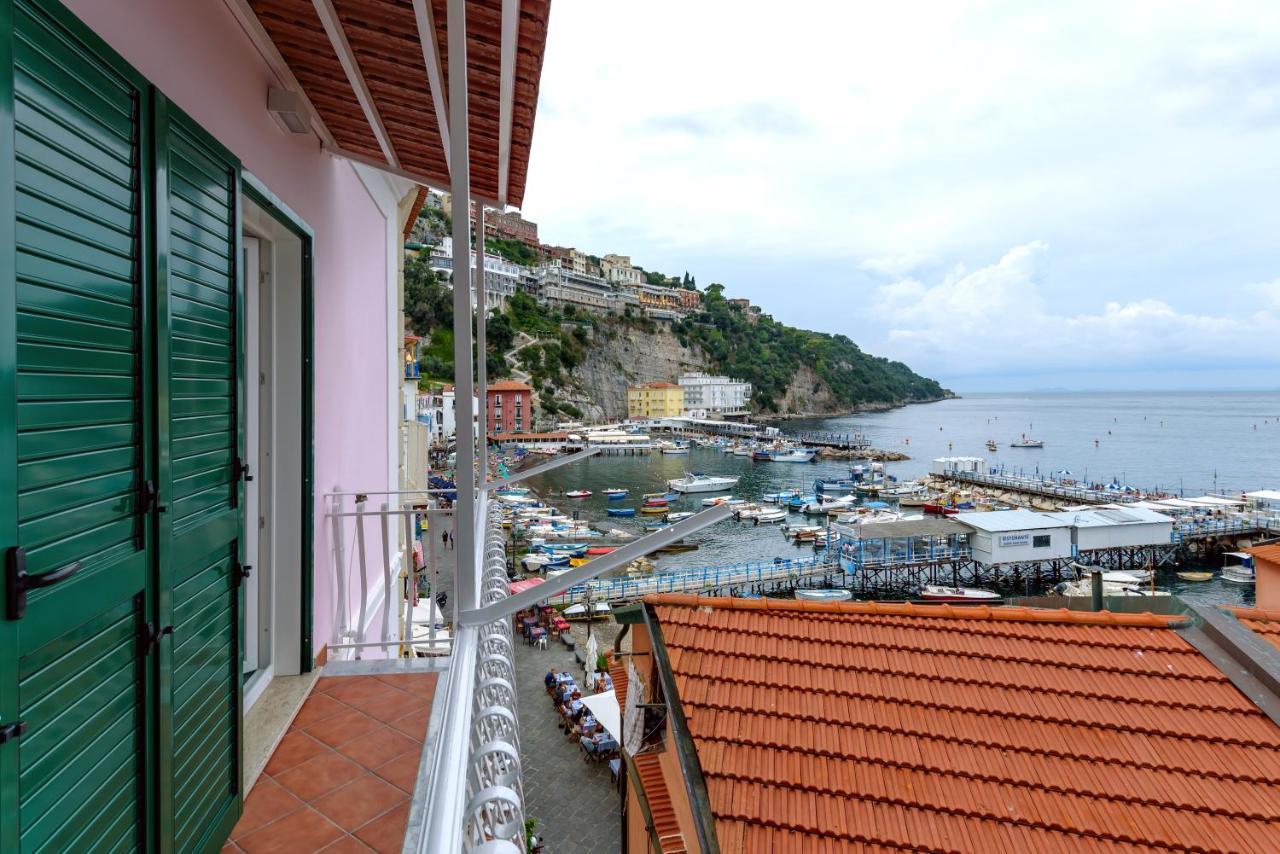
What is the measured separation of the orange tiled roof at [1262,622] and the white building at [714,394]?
2663 inches

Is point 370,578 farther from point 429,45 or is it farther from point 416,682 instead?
point 429,45

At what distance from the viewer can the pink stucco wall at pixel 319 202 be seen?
1628mm

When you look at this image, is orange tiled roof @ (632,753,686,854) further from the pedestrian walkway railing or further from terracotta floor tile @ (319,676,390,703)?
terracotta floor tile @ (319,676,390,703)

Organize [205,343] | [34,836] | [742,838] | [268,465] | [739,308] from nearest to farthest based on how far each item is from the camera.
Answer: [34,836]
[205,343]
[742,838]
[268,465]
[739,308]

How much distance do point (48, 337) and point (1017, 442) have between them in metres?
79.5

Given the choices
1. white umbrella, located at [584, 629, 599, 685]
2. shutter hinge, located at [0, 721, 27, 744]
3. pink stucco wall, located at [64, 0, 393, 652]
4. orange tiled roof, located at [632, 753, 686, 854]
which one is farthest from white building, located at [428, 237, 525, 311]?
shutter hinge, located at [0, 721, 27, 744]

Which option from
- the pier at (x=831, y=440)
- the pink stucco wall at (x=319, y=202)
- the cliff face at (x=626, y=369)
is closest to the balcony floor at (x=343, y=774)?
the pink stucco wall at (x=319, y=202)

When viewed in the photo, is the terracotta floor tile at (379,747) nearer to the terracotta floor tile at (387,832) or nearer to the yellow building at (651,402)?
the terracotta floor tile at (387,832)

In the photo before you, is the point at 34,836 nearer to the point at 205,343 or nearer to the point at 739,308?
the point at 205,343

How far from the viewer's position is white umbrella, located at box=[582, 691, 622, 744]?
33.6ft

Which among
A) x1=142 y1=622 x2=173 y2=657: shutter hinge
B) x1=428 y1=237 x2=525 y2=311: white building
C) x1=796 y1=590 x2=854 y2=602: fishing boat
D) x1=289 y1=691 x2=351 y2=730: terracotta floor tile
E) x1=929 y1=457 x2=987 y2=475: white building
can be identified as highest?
x1=428 y1=237 x2=525 y2=311: white building

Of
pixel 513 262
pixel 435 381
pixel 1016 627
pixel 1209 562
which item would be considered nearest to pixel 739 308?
pixel 513 262

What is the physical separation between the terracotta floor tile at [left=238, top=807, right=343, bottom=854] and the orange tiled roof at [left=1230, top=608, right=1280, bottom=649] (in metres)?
4.25

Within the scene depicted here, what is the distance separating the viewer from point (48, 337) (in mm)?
1085
